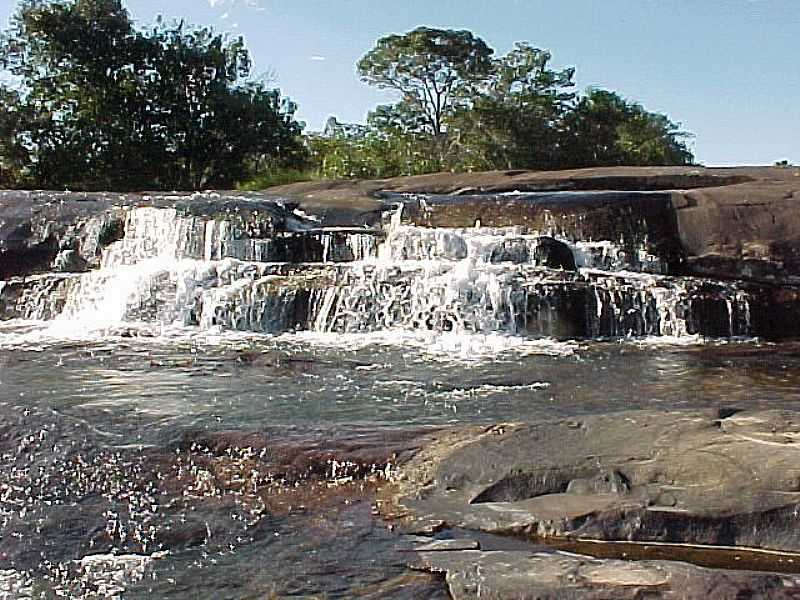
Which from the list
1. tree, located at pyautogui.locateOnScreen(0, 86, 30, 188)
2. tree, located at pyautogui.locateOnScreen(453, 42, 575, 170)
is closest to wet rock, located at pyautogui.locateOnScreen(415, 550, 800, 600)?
tree, located at pyautogui.locateOnScreen(0, 86, 30, 188)

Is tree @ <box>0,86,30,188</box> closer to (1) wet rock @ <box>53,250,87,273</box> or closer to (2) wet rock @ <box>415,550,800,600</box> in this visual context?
(1) wet rock @ <box>53,250,87,273</box>

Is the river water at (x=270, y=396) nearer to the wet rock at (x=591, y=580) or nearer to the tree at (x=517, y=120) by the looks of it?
the wet rock at (x=591, y=580)

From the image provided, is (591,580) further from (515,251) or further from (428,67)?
(428,67)

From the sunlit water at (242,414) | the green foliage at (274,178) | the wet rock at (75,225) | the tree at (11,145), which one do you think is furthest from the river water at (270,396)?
the tree at (11,145)

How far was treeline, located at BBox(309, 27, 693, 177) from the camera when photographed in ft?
94.2

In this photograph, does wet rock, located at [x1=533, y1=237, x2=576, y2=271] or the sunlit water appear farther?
wet rock, located at [x1=533, y1=237, x2=576, y2=271]

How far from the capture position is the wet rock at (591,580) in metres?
2.48

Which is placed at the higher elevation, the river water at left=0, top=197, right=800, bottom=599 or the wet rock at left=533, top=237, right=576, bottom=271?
the wet rock at left=533, top=237, right=576, bottom=271

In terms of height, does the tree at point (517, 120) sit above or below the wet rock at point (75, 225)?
above

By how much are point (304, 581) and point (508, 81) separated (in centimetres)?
2930

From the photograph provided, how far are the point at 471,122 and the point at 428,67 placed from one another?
115 inches

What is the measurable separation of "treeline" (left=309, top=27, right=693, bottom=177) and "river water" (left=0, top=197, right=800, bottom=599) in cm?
1736

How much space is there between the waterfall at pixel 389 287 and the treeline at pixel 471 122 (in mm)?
15838

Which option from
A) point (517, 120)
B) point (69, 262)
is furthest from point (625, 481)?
point (517, 120)
